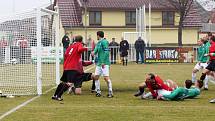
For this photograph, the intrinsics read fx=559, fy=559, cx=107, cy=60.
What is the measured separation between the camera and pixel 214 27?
3497 inches

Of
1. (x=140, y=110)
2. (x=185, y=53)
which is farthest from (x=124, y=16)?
(x=140, y=110)

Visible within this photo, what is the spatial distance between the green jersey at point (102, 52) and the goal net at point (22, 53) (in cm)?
187

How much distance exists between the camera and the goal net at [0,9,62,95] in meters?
17.3

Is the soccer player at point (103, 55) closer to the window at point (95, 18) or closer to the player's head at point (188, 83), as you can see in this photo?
the player's head at point (188, 83)

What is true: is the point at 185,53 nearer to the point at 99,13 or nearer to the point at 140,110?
the point at 99,13

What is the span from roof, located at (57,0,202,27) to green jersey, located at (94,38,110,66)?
154ft

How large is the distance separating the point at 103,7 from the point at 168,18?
7.75 m

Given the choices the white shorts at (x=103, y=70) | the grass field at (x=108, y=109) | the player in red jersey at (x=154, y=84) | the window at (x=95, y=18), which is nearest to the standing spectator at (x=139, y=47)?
the window at (x=95, y=18)

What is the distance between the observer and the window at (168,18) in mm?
64500

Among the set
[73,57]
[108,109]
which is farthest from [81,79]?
[108,109]

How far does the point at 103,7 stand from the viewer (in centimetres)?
6356

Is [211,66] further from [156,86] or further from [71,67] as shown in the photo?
[71,67]

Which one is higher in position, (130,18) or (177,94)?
(130,18)

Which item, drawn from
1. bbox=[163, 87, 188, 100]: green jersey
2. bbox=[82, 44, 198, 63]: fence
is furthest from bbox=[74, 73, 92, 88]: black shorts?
bbox=[82, 44, 198, 63]: fence
